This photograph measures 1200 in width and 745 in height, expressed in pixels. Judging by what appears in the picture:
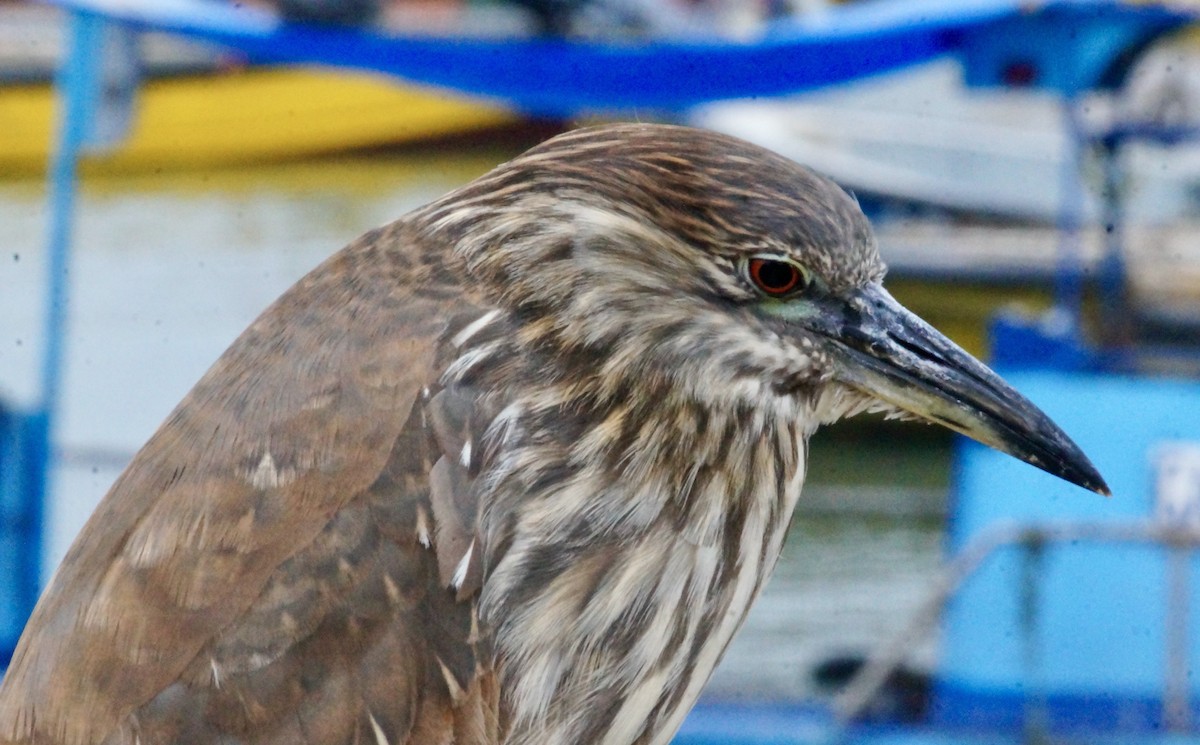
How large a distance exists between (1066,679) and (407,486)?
141 inches

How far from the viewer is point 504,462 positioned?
1.93 m

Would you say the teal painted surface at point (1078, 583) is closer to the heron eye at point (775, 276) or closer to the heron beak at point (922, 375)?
the heron beak at point (922, 375)

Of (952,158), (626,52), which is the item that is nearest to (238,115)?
(626,52)

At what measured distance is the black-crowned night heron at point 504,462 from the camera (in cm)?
184

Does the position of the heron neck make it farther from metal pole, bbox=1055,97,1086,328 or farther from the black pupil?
metal pole, bbox=1055,97,1086,328

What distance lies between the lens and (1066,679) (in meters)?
4.95

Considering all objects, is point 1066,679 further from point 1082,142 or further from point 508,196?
point 508,196

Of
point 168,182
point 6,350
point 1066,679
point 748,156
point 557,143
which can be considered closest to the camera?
point 748,156

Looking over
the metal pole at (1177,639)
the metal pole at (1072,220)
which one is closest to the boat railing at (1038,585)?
the metal pole at (1177,639)

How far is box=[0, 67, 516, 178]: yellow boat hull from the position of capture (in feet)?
29.8

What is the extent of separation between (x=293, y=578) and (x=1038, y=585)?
3.41 m

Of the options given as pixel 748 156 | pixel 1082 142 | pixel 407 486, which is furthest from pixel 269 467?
pixel 1082 142

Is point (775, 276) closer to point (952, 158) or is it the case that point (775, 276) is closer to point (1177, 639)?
point (1177, 639)

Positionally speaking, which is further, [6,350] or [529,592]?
[6,350]
